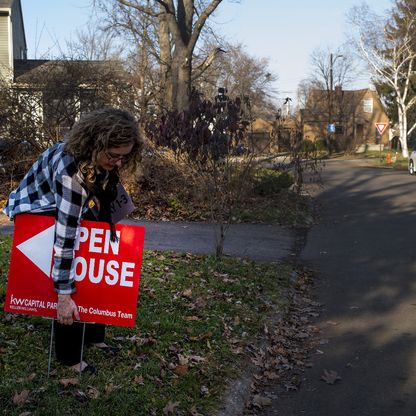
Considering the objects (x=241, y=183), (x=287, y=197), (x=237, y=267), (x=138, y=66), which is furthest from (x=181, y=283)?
(x=138, y=66)

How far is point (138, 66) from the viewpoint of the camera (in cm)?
2917

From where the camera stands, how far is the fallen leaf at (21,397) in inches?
147

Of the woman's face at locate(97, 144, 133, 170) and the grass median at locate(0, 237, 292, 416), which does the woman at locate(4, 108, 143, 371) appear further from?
the grass median at locate(0, 237, 292, 416)

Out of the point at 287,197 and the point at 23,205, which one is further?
the point at 287,197

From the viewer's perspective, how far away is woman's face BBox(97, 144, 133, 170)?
12.0 ft

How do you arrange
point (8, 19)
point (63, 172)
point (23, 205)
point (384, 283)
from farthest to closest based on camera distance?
point (8, 19)
point (384, 283)
point (23, 205)
point (63, 172)

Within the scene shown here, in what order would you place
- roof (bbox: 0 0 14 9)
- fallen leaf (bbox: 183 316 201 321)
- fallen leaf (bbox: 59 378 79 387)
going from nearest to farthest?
1. fallen leaf (bbox: 59 378 79 387)
2. fallen leaf (bbox: 183 316 201 321)
3. roof (bbox: 0 0 14 9)

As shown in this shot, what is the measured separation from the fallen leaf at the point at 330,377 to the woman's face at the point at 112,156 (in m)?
2.56

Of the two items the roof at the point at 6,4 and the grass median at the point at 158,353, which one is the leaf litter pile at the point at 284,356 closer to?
the grass median at the point at 158,353

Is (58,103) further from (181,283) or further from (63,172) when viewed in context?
(63,172)

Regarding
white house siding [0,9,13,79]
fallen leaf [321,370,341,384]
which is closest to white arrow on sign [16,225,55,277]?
fallen leaf [321,370,341,384]

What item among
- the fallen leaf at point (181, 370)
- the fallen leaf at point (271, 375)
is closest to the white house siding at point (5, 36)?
the fallen leaf at point (271, 375)

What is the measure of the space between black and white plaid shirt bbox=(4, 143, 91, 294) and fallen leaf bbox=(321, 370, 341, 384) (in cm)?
235

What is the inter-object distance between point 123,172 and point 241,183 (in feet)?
17.6
